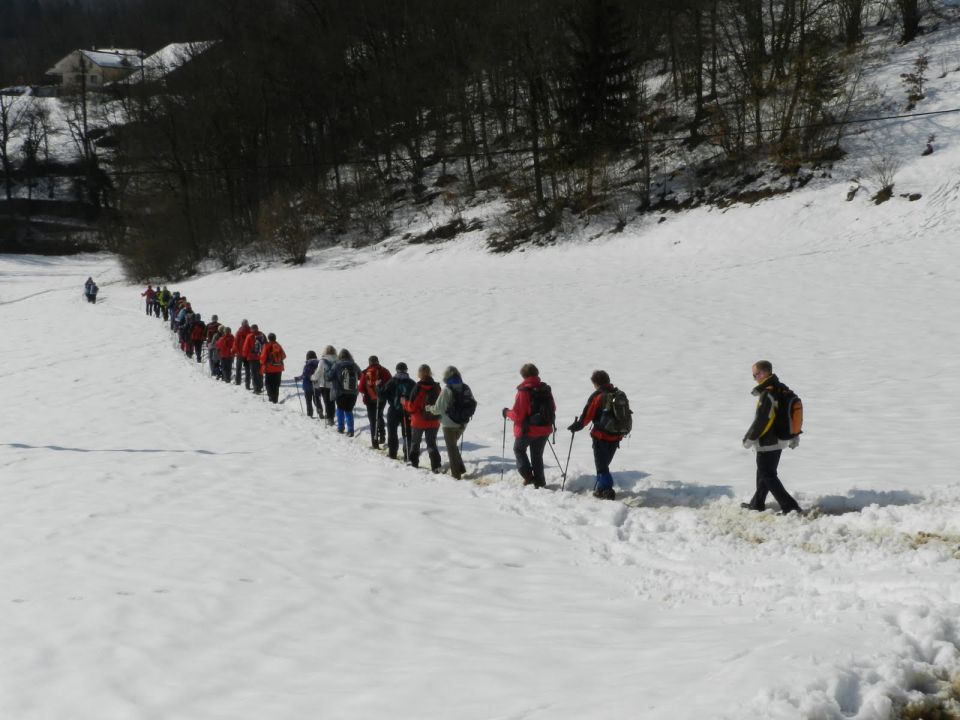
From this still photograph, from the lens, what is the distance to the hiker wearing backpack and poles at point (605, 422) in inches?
343

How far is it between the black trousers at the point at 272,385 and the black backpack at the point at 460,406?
7501 mm

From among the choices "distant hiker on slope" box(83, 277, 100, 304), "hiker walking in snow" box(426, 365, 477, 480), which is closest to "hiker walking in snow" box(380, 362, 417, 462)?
"hiker walking in snow" box(426, 365, 477, 480)

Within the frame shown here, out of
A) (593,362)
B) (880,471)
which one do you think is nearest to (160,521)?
(880,471)

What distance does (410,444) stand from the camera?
11539 mm

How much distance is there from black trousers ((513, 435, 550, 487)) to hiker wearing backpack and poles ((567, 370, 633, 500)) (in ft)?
2.31

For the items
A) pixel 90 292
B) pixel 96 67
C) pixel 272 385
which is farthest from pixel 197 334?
pixel 96 67

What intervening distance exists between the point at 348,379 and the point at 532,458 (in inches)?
197

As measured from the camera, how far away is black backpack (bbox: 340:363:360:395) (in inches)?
528

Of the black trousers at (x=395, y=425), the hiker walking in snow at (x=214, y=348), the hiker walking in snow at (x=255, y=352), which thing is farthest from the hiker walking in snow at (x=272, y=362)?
the black trousers at (x=395, y=425)

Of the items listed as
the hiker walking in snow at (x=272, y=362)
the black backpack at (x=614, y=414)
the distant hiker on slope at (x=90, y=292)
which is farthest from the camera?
the distant hiker on slope at (x=90, y=292)

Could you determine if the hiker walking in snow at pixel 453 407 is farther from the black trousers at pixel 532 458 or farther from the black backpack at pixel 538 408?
the black backpack at pixel 538 408

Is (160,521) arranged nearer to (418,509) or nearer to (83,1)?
(418,509)

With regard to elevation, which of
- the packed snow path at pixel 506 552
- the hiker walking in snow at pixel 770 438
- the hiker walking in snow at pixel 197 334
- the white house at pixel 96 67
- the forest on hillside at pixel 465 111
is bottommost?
the packed snow path at pixel 506 552

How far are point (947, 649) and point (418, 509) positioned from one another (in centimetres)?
575
